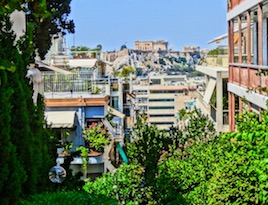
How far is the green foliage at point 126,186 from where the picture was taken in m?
13.4

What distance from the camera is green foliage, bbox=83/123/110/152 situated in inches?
967

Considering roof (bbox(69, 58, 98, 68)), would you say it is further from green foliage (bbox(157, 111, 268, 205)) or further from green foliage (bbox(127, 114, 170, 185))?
green foliage (bbox(157, 111, 268, 205))

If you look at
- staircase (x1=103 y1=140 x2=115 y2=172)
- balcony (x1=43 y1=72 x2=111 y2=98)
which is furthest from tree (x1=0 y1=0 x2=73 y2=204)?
balcony (x1=43 y1=72 x2=111 y2=98)

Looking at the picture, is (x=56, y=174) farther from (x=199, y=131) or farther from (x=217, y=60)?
(x=217, y=60)

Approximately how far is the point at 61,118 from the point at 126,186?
37.2ft

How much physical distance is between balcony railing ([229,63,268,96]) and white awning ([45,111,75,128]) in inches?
288

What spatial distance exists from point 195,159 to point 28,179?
209 inches

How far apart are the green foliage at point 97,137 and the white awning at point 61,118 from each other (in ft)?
2.53

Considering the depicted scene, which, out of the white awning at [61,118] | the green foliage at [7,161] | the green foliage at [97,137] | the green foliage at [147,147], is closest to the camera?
the green foliage at [7,161]

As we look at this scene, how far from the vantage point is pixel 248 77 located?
51.0 ft

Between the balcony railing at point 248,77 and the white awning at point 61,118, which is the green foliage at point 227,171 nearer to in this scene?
the balcony railing at point 248,77

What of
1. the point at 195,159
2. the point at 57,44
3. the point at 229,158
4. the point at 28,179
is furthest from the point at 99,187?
the point at 57,44

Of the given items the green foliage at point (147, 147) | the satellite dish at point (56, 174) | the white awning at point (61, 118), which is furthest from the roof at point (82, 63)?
the satellite dish at point (56, 174)

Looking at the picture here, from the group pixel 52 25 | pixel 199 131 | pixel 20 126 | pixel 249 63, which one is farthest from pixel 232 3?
pixel 20 126
